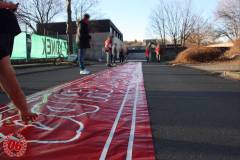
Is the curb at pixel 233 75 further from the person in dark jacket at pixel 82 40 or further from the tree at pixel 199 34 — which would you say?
the tree at pixel 199 34

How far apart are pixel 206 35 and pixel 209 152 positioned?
5586 cm

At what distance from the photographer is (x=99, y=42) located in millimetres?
73562

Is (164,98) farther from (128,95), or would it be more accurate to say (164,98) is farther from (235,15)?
(235,15)

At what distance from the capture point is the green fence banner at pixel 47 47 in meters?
20.7

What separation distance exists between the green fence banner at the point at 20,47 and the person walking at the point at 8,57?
51.1 ft

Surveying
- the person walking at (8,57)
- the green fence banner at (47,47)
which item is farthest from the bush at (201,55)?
the person walking at (8,57)

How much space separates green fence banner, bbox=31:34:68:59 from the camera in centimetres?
2072

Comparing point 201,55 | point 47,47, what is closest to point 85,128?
point 47,47

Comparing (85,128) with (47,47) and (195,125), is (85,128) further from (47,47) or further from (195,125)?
(47,47)

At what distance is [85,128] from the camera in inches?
169

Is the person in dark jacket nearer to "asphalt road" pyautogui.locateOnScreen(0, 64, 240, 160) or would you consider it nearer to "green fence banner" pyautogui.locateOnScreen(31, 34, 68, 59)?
"asphalt road" pyautogui.locateOnScreen(0, 64, 240, 160)

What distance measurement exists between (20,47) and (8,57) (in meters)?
16.3

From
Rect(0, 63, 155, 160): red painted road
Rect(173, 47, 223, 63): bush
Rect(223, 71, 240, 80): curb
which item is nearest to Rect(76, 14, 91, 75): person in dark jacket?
Rect(223, 71, 240, 80): curb

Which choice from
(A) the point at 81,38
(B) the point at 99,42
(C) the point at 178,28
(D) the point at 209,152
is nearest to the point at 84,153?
(D) the point at 209,152
